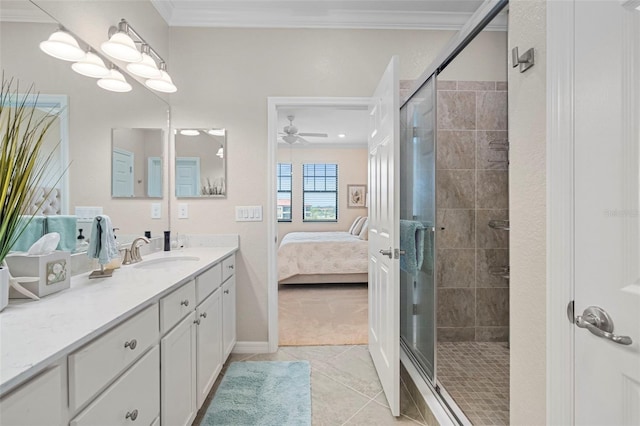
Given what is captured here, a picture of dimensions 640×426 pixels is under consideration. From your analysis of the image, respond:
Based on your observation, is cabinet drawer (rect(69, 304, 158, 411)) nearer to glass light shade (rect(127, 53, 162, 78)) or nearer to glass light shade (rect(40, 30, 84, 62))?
glass light shade (rect(40, 30, 84, 62))

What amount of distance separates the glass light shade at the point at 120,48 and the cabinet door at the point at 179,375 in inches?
62.4

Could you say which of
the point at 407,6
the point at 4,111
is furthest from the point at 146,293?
the point at 407,6

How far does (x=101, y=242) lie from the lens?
1.46 m

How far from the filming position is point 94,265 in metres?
1.63

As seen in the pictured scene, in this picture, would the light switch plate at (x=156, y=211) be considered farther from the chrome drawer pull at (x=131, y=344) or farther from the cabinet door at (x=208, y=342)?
the chrome drawer pull at (x=131, y=344)

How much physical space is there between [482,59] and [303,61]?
151 cm

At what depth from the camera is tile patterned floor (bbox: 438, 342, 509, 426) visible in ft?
5.61

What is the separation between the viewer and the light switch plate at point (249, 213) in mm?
2607

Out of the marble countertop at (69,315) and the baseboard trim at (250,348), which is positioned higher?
the marble countertop at (69,315)

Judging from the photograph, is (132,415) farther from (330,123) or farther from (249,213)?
(330,123)

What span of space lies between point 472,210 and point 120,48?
2.77 meters

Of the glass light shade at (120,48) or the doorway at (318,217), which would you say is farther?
the doorway at (318,217)

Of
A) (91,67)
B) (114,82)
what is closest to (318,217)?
(114,82)

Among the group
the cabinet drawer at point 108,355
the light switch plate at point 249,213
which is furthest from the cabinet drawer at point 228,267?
the cabinet drawer at point 108,355
